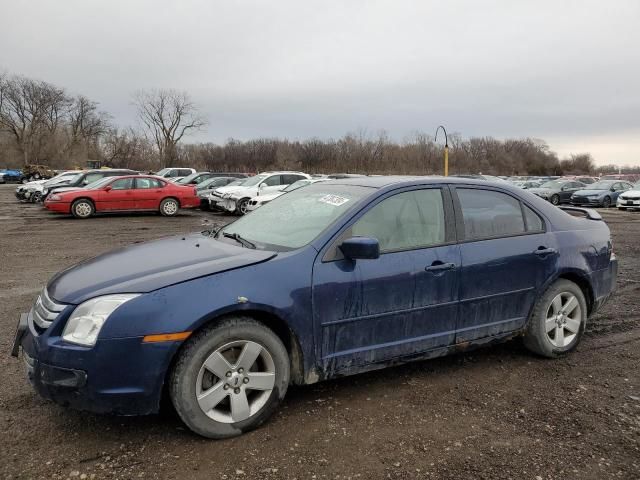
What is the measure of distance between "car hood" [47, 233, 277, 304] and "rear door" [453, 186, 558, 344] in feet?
5.11

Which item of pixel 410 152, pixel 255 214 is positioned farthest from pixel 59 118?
pixel 255 214

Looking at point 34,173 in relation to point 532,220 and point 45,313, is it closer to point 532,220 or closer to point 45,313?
point 45,313

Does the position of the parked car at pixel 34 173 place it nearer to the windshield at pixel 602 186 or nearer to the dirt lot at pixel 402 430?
the windshield at pixel 602 186

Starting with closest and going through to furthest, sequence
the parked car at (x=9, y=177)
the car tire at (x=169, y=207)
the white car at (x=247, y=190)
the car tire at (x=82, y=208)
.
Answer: the car tire at (x=82, y=208), the white car at (x=247, y=190), the car tire at (x=169, y=207), the parked car at (x=9, y=177)

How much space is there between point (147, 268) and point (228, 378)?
0.87 m

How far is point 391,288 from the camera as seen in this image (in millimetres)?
3473

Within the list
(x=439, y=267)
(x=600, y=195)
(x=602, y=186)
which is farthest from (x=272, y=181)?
(x=602, y=186)

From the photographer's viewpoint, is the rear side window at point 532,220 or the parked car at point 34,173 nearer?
the rear side window at point 532,220

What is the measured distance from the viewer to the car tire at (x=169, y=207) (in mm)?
18984

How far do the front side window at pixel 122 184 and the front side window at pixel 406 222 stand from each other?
54.0 feet

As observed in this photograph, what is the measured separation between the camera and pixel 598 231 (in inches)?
186

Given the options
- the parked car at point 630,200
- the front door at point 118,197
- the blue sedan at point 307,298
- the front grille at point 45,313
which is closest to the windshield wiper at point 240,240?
the blue sedan at point 307,298

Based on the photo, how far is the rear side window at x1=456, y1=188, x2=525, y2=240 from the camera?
4.00 metres

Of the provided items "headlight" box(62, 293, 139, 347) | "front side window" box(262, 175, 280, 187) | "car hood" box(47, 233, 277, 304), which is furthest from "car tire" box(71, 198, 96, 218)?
"headlight" box(62, 293, 139, 347)
